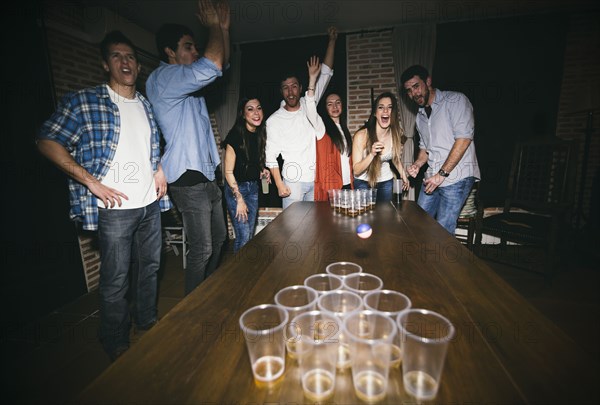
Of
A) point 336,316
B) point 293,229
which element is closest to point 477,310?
Result: point 336,316

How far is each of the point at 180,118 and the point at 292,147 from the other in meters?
1.16

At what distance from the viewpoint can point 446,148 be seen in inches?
113

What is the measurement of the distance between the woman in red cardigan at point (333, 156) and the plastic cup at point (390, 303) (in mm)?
2376

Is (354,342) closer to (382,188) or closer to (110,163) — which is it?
(110,163)

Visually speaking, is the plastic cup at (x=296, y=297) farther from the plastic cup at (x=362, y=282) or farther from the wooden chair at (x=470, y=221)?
the wooden chair at (x=470, y=221)

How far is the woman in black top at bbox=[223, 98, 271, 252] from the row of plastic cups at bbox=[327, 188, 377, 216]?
97cm

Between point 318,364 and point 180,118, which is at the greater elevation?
point 180,118

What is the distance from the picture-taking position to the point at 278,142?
2965 millimetres

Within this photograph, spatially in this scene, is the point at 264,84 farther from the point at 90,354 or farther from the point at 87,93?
the point at 90,354

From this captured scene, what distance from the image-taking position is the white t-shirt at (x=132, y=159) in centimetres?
177

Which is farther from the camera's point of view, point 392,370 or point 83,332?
point 83,332

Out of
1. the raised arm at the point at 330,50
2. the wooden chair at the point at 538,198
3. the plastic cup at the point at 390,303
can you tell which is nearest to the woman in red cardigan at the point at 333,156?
the raised arm at the point at 330,50

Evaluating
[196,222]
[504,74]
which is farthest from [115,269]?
[504,74]

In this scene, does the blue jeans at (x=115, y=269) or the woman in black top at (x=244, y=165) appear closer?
the blue jeans at (x=115, y=269)
